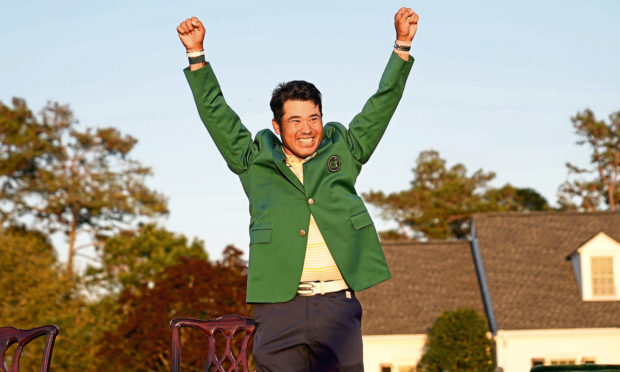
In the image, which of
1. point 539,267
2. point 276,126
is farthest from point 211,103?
point 539,267

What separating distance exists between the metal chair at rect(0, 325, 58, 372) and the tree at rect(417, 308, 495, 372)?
17.5m

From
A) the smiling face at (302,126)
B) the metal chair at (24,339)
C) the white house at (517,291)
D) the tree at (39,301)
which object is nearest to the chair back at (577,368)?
the smiling face at (302,126)

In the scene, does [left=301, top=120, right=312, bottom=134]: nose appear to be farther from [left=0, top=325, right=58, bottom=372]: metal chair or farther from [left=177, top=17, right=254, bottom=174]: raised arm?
[left=0, top=325, right=58, bottom=372]: metal chair

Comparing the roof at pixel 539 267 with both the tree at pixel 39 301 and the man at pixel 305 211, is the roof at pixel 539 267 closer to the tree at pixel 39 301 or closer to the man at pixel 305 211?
the tree at pixel 39 301

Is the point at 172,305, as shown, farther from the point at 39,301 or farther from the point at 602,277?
the point at 602,277

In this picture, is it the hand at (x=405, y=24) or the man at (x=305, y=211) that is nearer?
the man at (x=305, y=211)

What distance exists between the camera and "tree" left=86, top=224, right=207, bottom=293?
32750mm

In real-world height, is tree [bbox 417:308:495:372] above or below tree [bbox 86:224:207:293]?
below

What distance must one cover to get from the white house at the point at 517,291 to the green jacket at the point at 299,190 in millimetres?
19671

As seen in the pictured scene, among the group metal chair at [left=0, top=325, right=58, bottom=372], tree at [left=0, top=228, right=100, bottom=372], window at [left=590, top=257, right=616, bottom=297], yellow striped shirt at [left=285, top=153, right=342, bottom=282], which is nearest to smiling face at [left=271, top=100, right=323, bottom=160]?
yellow striped shirt at [left=285, top=153, right=342, bottom=282]

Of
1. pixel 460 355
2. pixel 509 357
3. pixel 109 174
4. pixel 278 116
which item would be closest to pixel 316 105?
pixel 278 116

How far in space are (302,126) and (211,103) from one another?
0.48 metres

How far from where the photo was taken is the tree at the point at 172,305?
73.9 ft

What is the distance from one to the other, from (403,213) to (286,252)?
4081 cm
